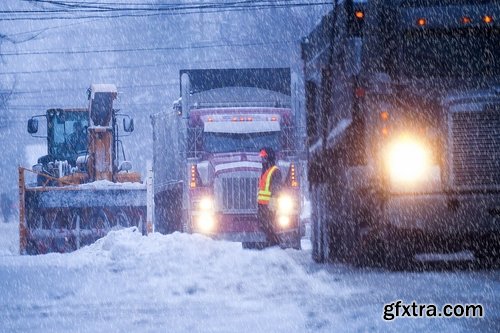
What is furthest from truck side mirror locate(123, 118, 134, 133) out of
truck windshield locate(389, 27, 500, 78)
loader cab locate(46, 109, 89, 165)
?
truck windshield locate(389, 27, 500, 78)

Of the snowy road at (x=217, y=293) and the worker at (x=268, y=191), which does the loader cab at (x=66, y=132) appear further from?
the snowy road at (x=217, y=293)

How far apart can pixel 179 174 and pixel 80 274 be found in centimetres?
715

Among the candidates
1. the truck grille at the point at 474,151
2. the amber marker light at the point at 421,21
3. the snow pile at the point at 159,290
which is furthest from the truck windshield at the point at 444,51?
the snow pile at the point at 159,290

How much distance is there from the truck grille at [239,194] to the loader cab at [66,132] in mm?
5881

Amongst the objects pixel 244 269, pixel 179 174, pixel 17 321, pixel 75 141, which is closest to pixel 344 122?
pixel 244 269

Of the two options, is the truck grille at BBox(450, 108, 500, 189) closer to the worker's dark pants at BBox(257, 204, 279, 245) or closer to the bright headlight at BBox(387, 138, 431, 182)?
the bright headlight at BBox(387, 138, 431, 182)

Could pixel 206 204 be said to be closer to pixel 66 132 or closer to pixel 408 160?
pixel 66 132

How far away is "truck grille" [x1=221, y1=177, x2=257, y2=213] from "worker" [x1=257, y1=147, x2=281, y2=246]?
193cm

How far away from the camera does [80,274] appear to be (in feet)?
31.8

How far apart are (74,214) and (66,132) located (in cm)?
445

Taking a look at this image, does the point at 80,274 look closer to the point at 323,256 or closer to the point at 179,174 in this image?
the point at 323,256

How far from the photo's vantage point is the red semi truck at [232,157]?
15.4 m

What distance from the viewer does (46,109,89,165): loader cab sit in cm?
1962

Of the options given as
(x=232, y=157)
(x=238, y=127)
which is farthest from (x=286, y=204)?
(x=238, y=127)
